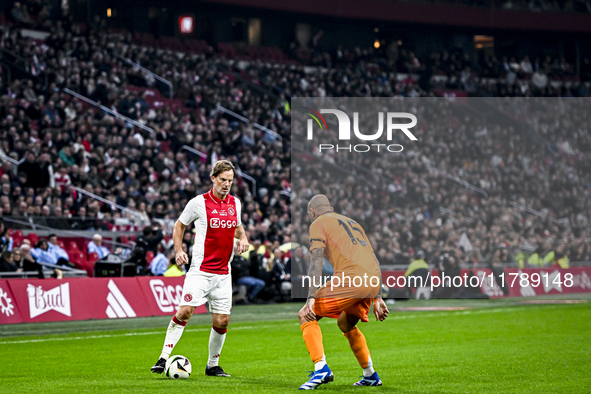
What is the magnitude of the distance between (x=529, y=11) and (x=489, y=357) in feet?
136

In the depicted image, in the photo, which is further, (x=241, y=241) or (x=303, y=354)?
(x=303, y=354)

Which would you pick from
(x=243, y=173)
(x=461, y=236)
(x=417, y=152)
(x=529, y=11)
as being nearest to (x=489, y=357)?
(x=461, y=236)

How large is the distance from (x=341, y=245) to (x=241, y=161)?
21493 millimetres

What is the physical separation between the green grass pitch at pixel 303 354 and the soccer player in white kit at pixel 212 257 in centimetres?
51

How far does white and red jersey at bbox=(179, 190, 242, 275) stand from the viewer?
29.4 feet

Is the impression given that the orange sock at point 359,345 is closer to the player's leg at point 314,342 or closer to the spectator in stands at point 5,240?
the player's leg at point 314,342

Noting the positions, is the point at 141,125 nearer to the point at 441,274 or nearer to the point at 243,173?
the point at 243,173

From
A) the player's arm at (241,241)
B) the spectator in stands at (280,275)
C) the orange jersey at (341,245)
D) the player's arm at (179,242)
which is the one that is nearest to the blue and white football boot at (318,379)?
the orange jersey at (341,245)

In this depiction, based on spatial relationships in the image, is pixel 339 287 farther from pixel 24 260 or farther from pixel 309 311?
pixel 24 260

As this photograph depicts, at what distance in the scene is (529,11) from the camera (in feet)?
159

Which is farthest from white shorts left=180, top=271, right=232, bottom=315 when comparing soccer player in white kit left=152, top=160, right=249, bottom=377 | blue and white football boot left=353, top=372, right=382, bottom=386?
blue and white football boot left=353, top=372, right=382, bottom=386

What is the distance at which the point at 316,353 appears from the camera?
7820 mm

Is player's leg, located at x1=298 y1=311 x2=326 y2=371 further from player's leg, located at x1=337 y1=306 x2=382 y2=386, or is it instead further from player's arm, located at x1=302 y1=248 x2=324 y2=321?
player's leg, located at x1=337 y1=306 x2=382 y2=386

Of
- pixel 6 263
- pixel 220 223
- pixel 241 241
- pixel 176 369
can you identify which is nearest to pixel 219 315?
pixel 176 369
